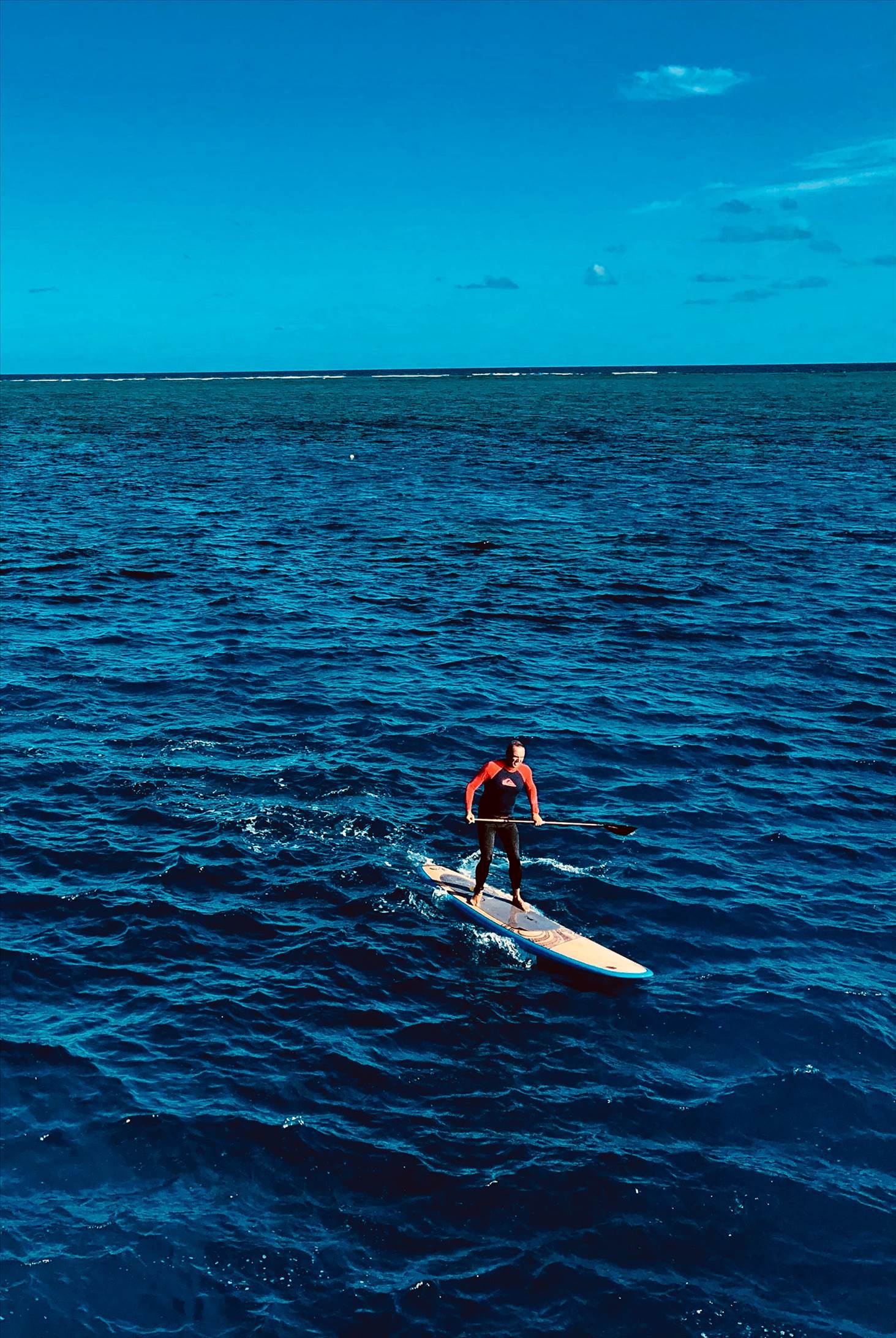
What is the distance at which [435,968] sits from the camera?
1775cm

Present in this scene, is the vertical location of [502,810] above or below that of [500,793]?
below

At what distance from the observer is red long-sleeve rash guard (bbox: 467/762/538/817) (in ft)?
62.0

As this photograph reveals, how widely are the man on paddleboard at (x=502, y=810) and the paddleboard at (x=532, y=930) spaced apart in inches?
8.8

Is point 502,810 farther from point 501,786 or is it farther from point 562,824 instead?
point 562,824

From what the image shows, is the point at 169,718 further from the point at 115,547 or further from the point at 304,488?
the point at 304,488

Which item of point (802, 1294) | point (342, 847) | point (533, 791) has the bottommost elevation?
point (802, 1294)

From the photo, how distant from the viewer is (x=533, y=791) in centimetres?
1909

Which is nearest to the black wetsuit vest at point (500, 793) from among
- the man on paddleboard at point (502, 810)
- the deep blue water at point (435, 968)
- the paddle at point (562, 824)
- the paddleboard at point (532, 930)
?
the man on paddleboard at point (502, 810)

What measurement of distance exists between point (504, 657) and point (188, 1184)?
2223 centimetres

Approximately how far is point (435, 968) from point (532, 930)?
1.82 metres

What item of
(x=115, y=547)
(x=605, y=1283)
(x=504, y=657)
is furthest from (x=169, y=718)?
(x=115, y=547)

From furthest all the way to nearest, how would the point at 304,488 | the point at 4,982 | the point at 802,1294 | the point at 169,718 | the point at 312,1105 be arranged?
the point at 304,488 < the point at 169,718 < the point at 4,982 < the point at 312,1105 < the point at 802,1294

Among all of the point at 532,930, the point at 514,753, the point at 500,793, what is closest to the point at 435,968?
the point at 532,930

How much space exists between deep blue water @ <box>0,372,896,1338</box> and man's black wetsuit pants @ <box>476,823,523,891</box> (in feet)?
4.01
